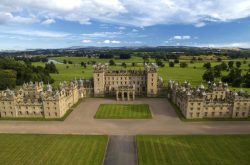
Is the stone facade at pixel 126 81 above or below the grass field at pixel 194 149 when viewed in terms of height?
above

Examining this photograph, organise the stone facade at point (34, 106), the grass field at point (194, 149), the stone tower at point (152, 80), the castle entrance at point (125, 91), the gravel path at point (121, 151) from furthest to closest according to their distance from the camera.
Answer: the stone tower at point (152, 80), the castle entrance at point (125, 91), the stone facade at point (34, 106), the grass field at point (194, 149), the gravel path at point (121, 151)

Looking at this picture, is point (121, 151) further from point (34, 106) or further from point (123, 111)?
point (34, 106)

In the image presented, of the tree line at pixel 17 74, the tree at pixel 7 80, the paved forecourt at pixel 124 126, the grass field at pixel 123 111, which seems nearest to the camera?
the paved forecourt at pixel 124 126

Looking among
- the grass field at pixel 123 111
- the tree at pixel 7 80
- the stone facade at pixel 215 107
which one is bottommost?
the grass field at pixel 123 111

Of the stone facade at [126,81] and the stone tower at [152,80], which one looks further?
the stone facade at [126,81]

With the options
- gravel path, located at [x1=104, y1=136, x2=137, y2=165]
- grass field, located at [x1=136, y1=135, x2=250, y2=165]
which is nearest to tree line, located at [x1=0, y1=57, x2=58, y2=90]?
gravel path, located at [x1=104, y1=136, x2=137, y2=165]

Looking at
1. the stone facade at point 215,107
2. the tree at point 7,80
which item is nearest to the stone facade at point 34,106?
the stone facade at point 215,107

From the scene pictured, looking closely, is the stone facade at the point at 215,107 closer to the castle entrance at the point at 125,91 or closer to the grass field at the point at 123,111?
the grass field at the point at 123,111
